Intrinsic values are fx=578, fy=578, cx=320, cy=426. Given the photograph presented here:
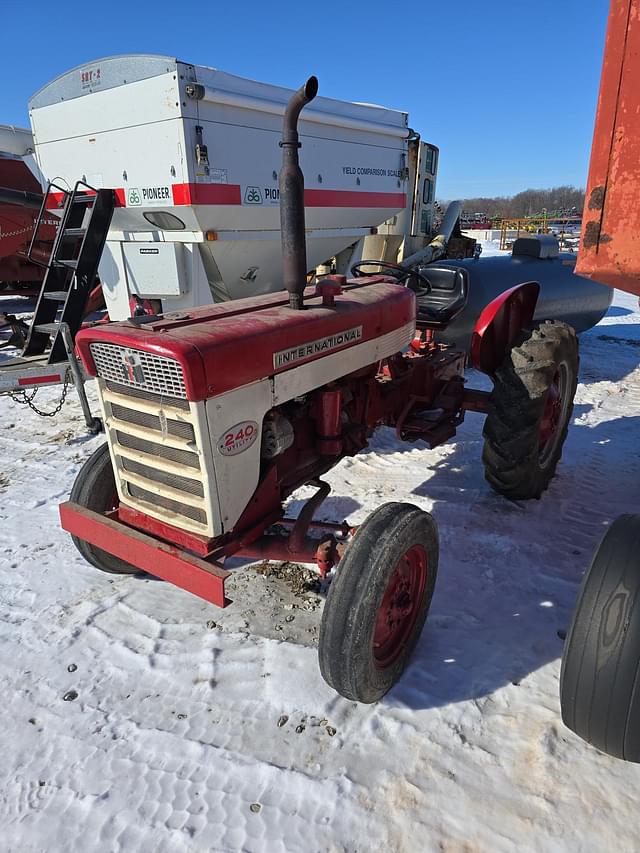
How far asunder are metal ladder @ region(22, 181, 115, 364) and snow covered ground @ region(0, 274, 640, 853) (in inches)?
86.2

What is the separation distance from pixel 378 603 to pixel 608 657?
75 cm

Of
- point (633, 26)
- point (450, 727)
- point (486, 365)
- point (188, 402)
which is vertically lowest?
point (450, 727)

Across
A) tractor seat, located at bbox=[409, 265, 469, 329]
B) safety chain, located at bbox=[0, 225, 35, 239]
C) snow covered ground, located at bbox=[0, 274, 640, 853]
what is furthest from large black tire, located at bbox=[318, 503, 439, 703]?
safety chain, located at bbox=[0, 225, 35, 239]

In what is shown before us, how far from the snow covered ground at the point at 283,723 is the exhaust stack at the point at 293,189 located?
5.34ft

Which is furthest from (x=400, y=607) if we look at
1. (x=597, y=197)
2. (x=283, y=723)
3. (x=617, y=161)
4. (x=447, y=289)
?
(x=447, y=289)

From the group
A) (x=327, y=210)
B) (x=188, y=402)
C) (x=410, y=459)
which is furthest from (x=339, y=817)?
(x=327, y=210)

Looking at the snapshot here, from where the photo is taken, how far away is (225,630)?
267cm

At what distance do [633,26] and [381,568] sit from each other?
191cm

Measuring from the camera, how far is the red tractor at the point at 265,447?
2.08 meters

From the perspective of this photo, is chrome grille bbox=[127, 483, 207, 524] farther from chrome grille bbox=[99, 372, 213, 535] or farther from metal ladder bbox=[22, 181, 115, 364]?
metal ladder bbox=[22, 181, 115, 364]

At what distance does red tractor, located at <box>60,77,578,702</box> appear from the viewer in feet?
6.81

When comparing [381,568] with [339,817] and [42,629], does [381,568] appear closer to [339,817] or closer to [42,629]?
[339,817]

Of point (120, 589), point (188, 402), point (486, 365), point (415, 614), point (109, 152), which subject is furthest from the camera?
point (109, 152)

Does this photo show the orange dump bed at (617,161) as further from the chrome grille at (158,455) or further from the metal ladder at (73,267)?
the metal ladder at (73,267)
